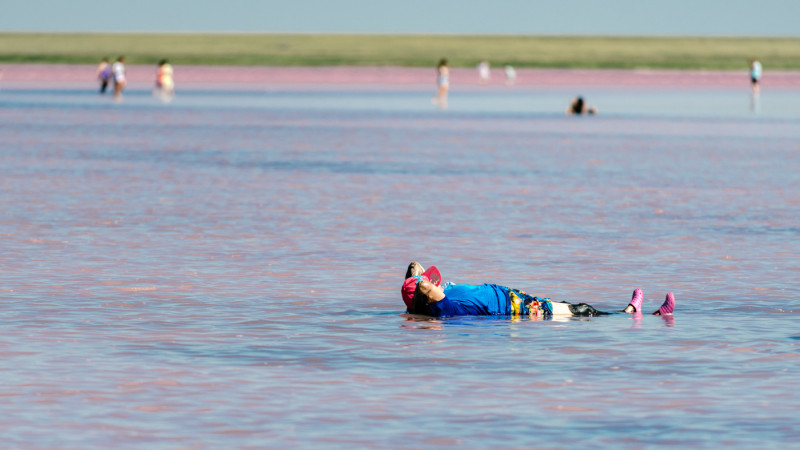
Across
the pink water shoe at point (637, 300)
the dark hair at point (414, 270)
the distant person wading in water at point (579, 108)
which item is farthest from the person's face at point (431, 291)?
the distant person wading in water at point (579, 108)

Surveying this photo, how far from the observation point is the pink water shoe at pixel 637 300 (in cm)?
1260

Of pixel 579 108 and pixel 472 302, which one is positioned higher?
pixel 579 108

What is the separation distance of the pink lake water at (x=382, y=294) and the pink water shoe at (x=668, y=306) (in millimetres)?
94

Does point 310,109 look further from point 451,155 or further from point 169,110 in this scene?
point 451,155

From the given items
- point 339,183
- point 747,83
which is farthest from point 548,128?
point 747,83

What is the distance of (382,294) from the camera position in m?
13.8

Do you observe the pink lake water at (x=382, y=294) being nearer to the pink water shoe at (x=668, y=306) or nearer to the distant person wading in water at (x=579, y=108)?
the pink water shoe at (x=668, y=306)

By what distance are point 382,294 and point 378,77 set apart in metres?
106

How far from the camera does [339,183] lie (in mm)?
26016

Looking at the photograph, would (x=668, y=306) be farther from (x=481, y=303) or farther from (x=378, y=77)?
(x=378, y=77)

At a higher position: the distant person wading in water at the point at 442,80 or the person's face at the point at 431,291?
the distant person wading in water at the point at 442,80

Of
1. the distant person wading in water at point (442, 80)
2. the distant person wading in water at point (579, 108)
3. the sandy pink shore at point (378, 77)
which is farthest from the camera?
the sandy pink shore at point (378, 77)

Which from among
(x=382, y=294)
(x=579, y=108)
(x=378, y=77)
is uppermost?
(x=378, y=77)

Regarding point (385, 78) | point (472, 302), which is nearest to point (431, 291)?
point (472, 302)
